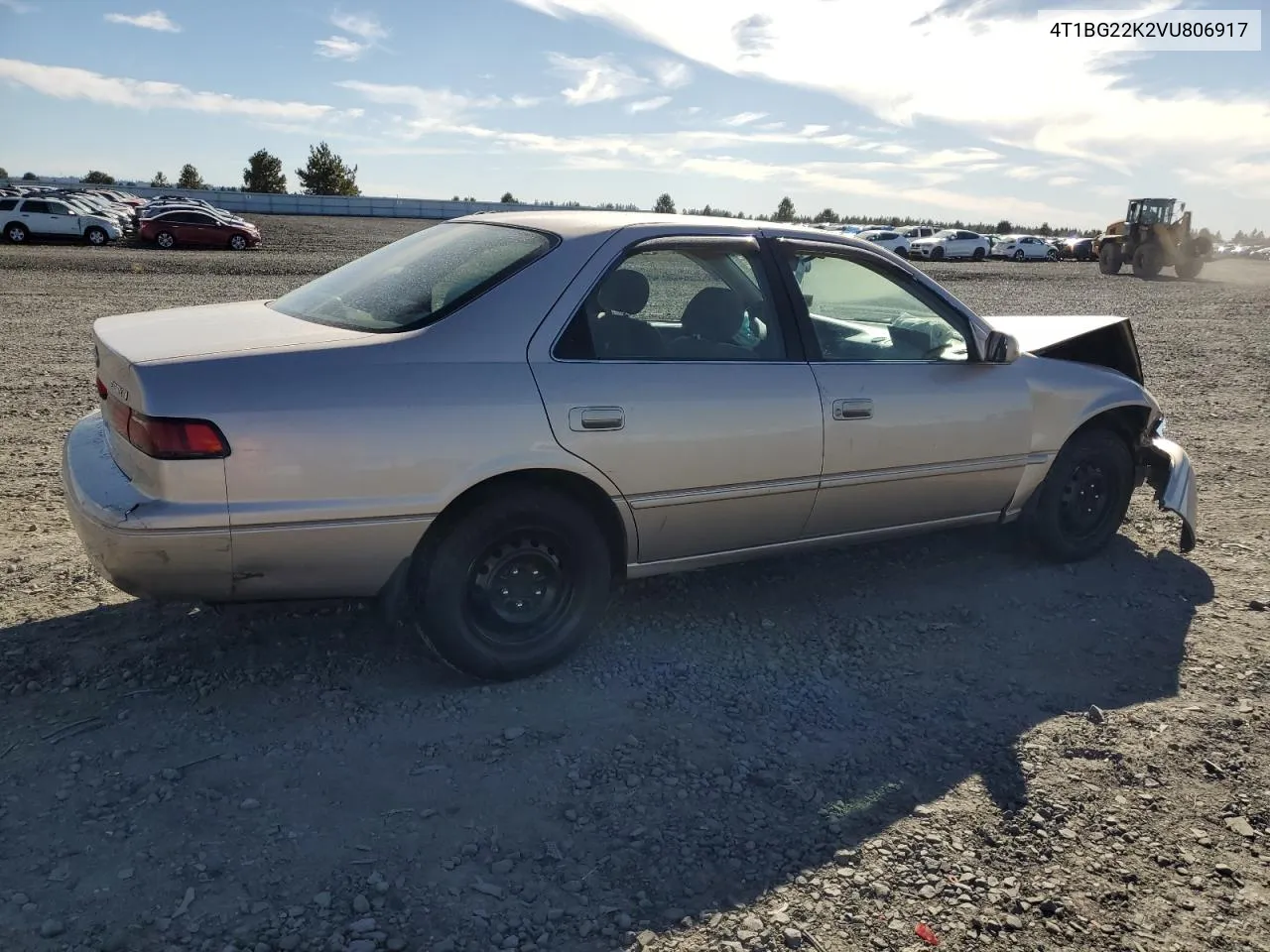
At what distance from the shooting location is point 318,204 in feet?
202

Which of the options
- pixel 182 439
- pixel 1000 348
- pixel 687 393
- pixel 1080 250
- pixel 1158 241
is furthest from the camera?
pixel 1080 250

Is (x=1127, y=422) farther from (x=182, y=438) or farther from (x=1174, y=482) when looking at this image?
(x=182, y=438)

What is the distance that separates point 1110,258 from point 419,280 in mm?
35387

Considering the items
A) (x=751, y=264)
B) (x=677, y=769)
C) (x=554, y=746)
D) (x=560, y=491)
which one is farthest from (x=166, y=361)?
(x=751, y=264)

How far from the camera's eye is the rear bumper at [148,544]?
298 cm

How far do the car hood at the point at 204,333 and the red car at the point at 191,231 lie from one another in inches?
1171

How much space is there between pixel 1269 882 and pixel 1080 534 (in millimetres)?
2504

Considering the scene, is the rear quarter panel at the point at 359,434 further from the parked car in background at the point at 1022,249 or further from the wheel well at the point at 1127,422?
the parked car in background at the point at 1022,249

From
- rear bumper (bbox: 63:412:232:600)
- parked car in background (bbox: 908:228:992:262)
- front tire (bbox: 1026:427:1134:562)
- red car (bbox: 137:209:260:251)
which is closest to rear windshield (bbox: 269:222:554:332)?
rear bumper (bbox: 63:412:232:600)

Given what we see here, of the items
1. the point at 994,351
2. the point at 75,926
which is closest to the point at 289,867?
the point at 75,926

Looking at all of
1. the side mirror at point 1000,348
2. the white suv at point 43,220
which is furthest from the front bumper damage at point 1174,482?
the white suv at point 43,220

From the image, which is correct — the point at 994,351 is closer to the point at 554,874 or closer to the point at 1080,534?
the point at 1080,534

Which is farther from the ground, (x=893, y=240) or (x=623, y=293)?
(x=893, y=240)

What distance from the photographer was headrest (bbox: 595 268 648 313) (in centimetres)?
370
